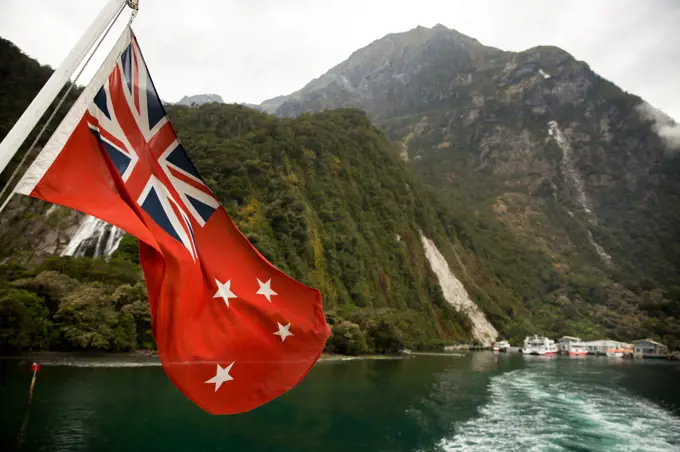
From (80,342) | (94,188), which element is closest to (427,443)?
(94,188)

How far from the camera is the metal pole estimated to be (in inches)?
153

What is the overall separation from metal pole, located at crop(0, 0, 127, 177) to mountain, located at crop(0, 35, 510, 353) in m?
33.9

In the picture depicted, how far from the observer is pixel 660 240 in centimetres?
16412

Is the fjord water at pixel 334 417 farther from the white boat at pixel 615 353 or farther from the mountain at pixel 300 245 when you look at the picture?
the white boat at pixel 615 353

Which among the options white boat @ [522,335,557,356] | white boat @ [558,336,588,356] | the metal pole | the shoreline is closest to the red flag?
the metal pole

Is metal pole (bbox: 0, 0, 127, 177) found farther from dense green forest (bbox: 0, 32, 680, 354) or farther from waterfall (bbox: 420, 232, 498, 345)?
waterfall (bbox: 420, 232, 498, 345)

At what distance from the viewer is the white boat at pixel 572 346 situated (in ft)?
314

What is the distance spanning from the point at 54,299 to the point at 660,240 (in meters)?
184

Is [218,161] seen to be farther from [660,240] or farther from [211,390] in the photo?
[660,240]

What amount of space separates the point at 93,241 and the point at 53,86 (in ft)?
183

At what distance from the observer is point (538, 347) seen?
91.5 meters

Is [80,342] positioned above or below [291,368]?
below

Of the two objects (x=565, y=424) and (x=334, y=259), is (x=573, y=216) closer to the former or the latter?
(x=334, y=259)

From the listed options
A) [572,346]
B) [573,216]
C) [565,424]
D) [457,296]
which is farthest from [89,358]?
[573,216]
